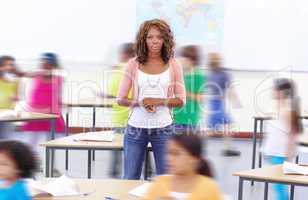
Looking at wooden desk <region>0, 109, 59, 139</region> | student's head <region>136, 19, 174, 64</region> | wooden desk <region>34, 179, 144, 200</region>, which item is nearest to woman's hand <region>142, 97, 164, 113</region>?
student's head <region>136, 19, 174, 64</region>

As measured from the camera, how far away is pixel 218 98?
6652mm

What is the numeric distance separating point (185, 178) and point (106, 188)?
71 cm

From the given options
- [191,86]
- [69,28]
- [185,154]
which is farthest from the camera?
[69,28]

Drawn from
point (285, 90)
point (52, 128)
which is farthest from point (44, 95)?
point (285, 90)

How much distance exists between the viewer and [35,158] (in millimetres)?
2326

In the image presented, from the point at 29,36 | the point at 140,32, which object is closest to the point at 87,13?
the point at 29,36

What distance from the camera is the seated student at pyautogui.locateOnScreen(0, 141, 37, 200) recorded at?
88.3 inches

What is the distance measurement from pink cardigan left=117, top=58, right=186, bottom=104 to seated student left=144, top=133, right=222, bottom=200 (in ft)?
3.69

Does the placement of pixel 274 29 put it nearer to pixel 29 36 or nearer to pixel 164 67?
pixel 29 36

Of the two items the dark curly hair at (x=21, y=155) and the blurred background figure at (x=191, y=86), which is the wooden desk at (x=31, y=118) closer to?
the blurred background figure at (x=191, y=86)

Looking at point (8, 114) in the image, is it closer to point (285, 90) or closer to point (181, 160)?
point (285, 90)

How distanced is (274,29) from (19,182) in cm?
597

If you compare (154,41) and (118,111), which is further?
(118,111)

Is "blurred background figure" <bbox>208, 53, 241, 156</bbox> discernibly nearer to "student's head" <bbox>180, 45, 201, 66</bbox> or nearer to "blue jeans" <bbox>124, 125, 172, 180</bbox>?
"student's head" <bbox>180, 45, 201, 66</bbox>
